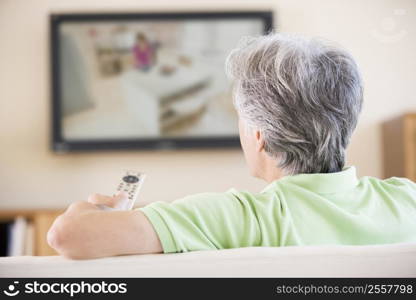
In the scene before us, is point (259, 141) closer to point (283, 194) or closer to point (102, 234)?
point (283, 194)


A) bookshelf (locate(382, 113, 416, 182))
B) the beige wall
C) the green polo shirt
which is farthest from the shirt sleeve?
the beige wall

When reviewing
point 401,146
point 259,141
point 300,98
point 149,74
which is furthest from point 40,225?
point 300,98

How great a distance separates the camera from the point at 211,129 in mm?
3311

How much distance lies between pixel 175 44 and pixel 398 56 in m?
1.28

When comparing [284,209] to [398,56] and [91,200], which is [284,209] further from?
[398,56]

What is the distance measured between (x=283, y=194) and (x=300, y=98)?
0.61 ft

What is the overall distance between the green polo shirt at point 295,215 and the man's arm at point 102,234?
0.02 meters

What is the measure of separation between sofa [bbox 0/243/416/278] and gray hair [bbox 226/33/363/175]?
1.16 feet

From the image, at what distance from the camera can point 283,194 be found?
3.15 ft

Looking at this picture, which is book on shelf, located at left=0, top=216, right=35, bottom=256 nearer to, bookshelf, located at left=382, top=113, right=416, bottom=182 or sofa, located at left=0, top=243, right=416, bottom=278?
bookshelf, located at left=382, top=113, right=416, bottom=182

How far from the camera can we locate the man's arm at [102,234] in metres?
0.81

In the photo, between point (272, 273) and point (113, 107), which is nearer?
point (272, 273)

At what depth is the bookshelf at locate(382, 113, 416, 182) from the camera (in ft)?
9.70

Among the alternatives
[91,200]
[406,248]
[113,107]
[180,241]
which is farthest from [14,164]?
[406,248]
